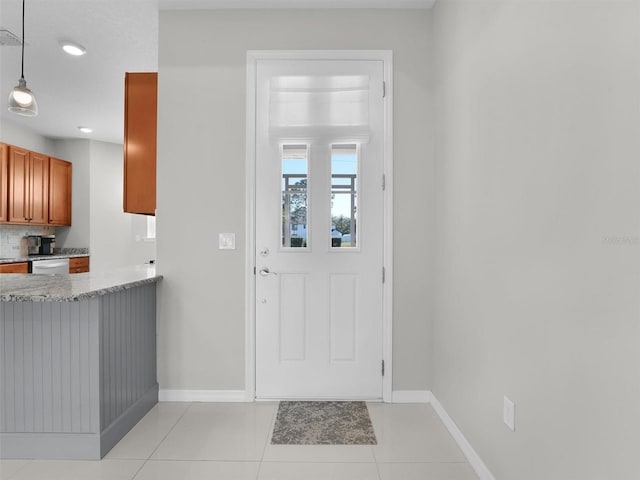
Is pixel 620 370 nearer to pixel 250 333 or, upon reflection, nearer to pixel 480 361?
pixel 480 361

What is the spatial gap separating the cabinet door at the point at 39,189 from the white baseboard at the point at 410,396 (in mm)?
5311

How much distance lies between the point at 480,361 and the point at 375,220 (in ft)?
3.87

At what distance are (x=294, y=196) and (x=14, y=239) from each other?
16.0 ft

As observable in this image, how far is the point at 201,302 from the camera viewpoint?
8.82ft

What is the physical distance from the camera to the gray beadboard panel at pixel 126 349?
2.05 meters

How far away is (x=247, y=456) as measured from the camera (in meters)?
2.00

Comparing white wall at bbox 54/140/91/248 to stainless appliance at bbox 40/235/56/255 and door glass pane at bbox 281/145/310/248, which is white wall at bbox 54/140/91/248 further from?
door glass pane at bbox 281/145/310/248

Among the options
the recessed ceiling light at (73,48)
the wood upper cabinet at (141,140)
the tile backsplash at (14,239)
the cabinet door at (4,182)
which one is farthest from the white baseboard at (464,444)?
the tile backsplash at (14,239)

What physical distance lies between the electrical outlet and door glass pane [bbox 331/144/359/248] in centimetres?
139

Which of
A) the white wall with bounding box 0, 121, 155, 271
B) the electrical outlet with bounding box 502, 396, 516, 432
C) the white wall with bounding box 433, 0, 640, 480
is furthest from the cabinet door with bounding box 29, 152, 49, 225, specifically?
the electrical outlet with bounding box 502, 396, 516, 432

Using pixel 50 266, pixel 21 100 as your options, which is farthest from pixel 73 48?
pixel 50 266

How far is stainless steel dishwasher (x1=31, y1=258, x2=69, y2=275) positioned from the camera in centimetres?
489

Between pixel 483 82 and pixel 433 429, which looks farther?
pixel 433 429

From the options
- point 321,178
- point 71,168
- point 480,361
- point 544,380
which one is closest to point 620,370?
point 544,380
